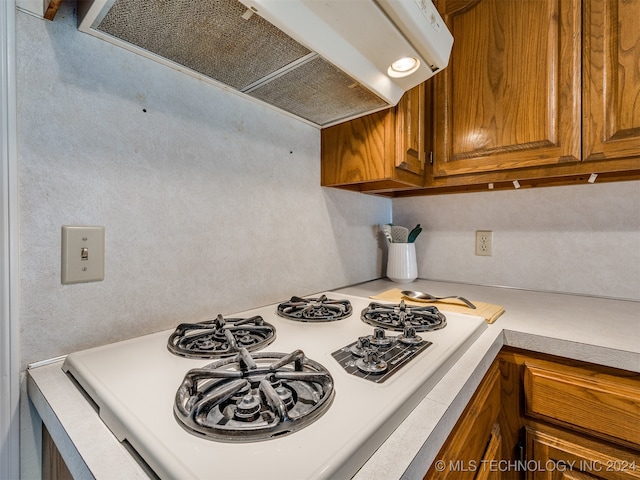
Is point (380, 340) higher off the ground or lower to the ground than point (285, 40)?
lower

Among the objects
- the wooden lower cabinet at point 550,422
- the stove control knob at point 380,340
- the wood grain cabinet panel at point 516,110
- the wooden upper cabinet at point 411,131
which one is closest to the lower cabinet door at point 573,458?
the wooden lower cabinet at point 550,422

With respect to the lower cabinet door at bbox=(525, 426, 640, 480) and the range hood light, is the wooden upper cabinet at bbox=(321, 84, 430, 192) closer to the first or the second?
the range hood light

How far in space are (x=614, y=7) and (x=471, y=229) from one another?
33.1 inches

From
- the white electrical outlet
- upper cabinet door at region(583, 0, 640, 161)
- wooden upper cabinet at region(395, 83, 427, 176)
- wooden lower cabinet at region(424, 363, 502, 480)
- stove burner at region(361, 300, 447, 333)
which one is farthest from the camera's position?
the white electrical outlet

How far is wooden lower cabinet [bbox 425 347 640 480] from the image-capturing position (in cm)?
67

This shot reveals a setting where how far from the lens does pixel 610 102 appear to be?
90 cm

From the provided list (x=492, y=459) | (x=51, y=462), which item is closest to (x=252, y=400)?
(x=51, y=462)

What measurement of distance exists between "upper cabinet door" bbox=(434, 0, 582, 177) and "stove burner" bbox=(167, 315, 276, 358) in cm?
92

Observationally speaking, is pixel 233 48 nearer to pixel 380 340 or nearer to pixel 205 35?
pixel 205 35

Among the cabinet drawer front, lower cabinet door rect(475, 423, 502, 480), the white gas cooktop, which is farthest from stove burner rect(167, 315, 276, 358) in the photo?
the cabinet drawer front

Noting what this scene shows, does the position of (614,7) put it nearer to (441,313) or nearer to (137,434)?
(441,313)

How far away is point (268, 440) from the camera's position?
0.36 m

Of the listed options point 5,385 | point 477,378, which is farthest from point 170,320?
point 477,378

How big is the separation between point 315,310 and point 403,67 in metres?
0.73
